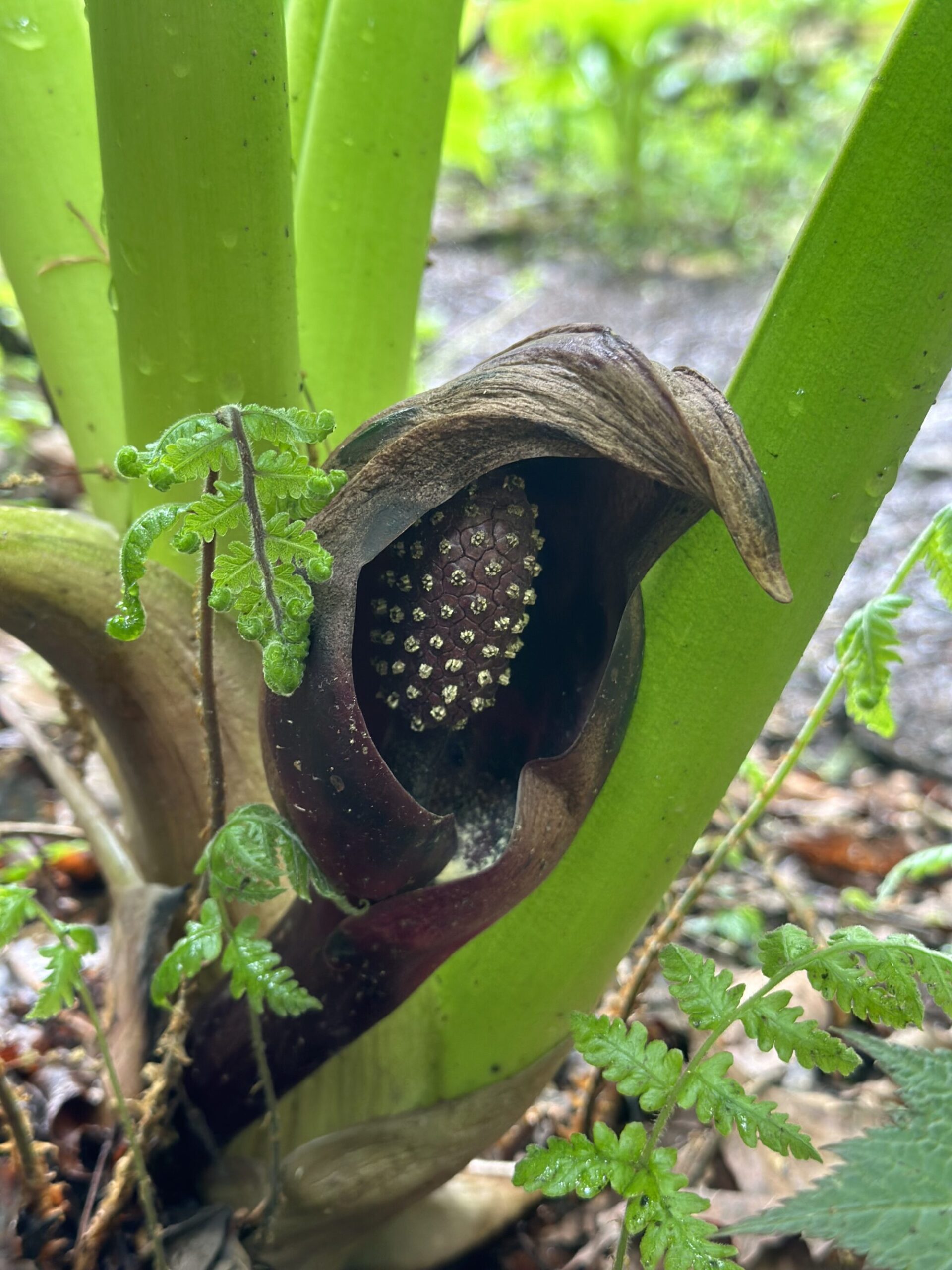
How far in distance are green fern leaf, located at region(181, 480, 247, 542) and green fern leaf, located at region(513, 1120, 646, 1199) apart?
37 cm

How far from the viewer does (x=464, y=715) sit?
2.01ft

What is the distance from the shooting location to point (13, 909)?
2.01ft

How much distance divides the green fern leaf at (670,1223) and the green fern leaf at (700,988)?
7 cm

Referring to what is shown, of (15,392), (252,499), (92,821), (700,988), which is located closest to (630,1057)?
(700,988)

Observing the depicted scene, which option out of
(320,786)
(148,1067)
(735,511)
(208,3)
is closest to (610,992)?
(148,1067)

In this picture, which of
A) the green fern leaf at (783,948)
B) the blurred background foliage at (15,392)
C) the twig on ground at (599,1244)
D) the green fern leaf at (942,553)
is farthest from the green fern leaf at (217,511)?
the blurred background foliage at (15,392)

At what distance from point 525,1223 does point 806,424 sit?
71 cm

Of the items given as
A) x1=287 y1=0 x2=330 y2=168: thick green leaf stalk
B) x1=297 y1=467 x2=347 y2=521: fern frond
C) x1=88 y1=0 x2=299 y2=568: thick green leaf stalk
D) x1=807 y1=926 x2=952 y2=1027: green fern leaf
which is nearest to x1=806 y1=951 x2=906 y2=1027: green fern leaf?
x1=807 y1=926 x2=952 y2=1027: green fern leaf

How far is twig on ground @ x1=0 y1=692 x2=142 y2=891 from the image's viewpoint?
35.2 inches

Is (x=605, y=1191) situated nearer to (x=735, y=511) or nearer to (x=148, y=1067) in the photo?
(x=148, y=1067)

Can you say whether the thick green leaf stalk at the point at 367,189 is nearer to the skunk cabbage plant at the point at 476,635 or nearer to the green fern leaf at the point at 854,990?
the skunk cabbage plant at the point at 476,635

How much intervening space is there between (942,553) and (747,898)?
81 cm

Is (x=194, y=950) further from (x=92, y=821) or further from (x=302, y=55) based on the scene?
(x=302, y=55)

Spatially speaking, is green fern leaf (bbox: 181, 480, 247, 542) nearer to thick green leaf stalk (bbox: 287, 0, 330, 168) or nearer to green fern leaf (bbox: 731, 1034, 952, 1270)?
green fern leaf (bbox: 731, 1034, 952, 1270)
